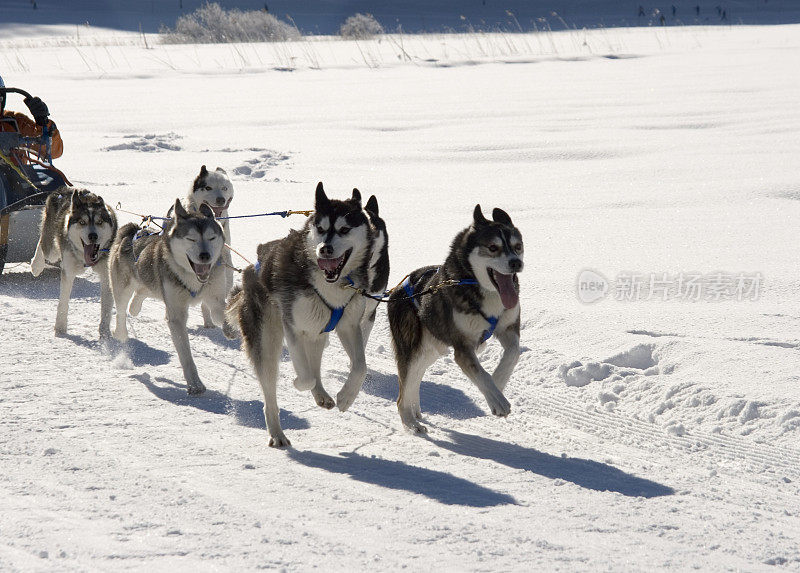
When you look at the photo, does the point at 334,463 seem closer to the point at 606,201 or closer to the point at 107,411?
the point at 107,411

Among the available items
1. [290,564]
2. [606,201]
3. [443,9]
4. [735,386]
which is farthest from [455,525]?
[443,9]

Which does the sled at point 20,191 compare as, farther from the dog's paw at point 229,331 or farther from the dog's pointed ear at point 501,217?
the dog's pointed ear at point 501,217

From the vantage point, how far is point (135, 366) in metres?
5.22

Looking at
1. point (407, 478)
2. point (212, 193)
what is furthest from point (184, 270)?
point (407, 478)

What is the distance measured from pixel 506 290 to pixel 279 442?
45.2 inches

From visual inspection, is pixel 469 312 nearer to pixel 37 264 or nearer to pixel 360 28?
pixel 37 264

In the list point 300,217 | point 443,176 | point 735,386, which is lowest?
point 735,386

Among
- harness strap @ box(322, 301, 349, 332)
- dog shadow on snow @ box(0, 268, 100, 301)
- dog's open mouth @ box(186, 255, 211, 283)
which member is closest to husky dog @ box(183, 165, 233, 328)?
dog shadow on snow @ box(0, 268, 100, 301)

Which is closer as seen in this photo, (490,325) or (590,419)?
(490,325)

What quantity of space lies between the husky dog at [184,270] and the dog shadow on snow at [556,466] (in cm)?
146

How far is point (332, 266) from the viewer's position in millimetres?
3760

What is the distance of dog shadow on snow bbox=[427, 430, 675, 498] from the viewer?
11.1ft

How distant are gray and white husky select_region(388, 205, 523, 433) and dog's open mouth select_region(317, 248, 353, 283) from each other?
1.57 ft

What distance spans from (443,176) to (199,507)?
23.4 feet
